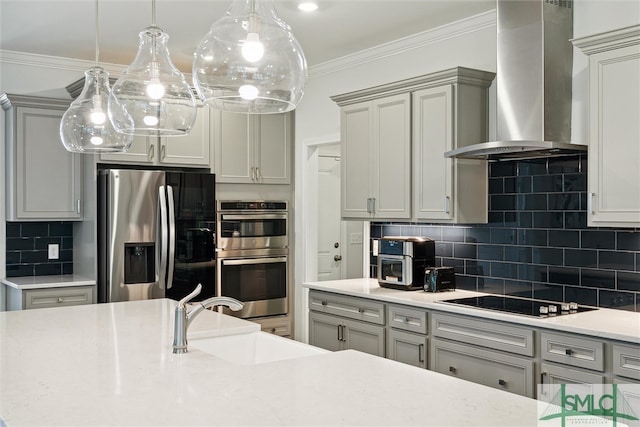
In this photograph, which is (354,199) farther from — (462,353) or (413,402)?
(413,402)

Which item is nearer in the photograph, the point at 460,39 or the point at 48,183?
the point at 460,39

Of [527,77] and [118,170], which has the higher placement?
[527,77]

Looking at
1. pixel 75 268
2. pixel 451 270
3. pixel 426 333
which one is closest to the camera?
pixel 426 333

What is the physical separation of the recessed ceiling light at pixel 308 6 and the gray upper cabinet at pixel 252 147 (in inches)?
63.9

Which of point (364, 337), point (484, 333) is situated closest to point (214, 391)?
point (484, 333)

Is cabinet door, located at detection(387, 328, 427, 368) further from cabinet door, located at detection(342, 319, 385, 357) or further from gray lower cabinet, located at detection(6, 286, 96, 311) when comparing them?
gray lower cabinet, located at detection(6, 286, 96, 311)

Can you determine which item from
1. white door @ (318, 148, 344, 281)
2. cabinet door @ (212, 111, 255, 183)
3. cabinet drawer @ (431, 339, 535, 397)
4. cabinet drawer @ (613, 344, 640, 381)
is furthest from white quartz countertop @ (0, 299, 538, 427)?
white door @ (318, 148, 344, 281)

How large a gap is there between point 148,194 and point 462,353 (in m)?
2.66

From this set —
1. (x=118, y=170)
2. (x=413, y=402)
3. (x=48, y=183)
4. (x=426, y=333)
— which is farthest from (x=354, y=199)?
(x=413, y=402)

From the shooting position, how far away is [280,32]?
1.62 meters

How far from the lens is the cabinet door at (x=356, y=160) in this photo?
4652 millimetres

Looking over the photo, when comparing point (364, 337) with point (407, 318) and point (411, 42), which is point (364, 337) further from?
point (411, 42)

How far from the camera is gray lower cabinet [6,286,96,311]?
4555 mm

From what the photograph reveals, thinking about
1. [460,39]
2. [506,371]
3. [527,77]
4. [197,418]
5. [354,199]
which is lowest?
[506,371]
